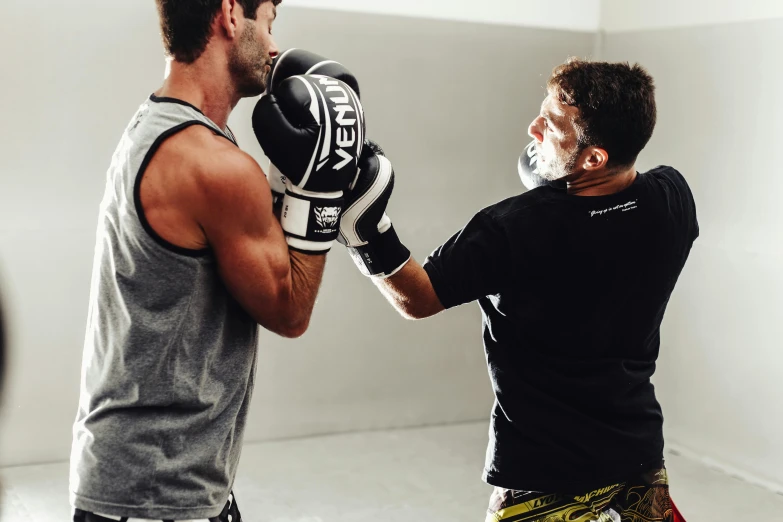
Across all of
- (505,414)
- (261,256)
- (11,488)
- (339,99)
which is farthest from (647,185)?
(11,488)

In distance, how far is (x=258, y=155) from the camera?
12.5ft

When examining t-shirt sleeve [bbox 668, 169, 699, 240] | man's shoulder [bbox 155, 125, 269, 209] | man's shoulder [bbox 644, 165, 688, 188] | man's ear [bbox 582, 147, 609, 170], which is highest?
man's shoulder [bbox 155, 125, 269, 209]

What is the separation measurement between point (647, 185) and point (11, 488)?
2537mm

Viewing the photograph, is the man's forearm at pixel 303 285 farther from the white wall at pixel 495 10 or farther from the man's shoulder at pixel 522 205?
the white wall at pixel 495 10

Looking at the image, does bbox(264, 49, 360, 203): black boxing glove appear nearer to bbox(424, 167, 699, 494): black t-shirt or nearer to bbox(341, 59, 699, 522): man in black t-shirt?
bbox(341, 59, 699, 522): man in black t-shirt

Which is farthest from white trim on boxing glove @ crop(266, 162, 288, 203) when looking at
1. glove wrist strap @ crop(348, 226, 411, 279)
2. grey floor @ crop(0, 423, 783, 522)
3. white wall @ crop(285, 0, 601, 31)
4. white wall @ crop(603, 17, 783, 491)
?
white wall @ crop(603, 17, 783, 491)

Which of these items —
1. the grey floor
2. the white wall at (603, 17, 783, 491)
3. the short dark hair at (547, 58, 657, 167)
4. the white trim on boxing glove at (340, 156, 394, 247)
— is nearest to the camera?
the white trim on boxing glove at (340, 156, 394, 247)

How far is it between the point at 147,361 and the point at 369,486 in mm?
2188

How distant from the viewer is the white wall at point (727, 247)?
3.58 metres

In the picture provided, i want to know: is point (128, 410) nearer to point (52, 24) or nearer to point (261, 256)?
point (261, 256)

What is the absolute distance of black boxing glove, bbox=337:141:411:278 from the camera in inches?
68.4

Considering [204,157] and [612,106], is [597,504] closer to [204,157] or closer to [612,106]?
[612,106]

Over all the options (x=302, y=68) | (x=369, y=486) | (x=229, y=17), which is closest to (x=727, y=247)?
(x=369, y=486)

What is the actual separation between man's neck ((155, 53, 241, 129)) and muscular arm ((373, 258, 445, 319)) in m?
0.52
